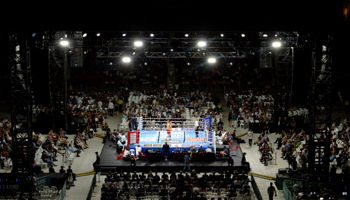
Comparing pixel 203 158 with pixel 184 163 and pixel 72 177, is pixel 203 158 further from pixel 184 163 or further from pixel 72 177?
pixel 72 177

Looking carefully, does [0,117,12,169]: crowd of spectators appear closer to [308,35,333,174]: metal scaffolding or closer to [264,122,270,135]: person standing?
[308,35,333,174]: metal scaffolding

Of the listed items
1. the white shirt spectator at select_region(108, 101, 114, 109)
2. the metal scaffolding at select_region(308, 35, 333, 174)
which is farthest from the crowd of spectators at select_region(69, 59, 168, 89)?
the metal scaffolding at select_region(308, 35, 333, 174)

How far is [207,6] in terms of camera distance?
Result: 74.1ft

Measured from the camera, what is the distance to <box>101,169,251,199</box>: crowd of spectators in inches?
888

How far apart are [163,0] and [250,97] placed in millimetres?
20845

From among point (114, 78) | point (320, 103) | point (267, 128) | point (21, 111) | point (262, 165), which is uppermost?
point (114, 78)

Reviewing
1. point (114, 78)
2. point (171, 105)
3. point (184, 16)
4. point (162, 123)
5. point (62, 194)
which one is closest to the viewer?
point (62, 194)

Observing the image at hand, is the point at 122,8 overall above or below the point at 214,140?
above

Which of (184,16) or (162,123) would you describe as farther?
(162,123)

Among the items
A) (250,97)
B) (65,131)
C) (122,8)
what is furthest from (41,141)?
(250,97)

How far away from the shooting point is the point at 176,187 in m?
22.9

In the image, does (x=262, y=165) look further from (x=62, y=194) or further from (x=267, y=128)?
(x=62, y=194)

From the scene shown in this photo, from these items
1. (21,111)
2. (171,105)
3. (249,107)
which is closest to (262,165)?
(249,107)

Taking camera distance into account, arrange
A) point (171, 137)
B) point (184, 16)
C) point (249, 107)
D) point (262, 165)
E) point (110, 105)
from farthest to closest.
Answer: point (110, 105)
point (249, 107)
point (171, 137)
point (262, 165)
point (184, 16)
